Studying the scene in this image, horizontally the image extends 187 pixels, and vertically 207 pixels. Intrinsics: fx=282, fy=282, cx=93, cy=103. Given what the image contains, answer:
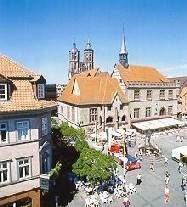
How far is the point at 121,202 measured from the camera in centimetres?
3130

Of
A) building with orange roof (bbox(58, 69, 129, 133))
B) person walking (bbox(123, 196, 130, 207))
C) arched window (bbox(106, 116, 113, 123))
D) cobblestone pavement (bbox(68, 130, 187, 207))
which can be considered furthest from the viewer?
arched window (bbox(106, 116, 113, 123))

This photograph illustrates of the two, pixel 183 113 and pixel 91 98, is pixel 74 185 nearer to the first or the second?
pixel 91 98

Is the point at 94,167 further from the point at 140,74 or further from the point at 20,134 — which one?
the point at 140,74

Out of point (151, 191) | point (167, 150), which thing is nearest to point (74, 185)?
point (151, 191)

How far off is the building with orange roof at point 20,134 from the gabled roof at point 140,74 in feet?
129

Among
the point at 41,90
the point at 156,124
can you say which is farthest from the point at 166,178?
the point at 156,124

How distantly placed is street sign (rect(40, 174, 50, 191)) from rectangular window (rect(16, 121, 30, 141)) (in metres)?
4.03

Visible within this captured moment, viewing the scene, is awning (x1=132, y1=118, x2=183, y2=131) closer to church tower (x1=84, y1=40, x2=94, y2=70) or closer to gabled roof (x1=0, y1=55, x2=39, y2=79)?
gabled roof (x1=0, y1=55, x2=39, y2=79)

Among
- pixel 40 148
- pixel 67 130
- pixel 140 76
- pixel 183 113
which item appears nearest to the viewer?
pixel 40 148

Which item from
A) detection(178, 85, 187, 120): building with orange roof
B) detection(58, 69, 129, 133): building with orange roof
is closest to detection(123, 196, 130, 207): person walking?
detection(58, 69, 129, 133): building with orange roof

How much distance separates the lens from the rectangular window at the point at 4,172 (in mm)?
24812

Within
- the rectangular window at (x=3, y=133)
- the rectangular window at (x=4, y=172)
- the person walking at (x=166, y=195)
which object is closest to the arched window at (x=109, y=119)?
the person walking at (x=166, y=195)

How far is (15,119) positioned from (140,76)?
48.6m

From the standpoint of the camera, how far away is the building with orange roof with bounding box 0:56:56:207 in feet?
81.0
